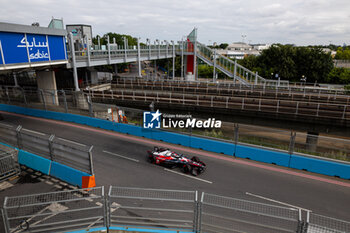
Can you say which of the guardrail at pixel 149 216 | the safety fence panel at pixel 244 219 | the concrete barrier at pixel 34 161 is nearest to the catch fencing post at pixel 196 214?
the guardrail at pixel 149 216

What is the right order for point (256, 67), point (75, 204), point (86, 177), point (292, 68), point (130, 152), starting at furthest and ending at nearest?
point (256, 67), point (292, 68), point (130, 152), point (86, 177), point (75, 204)

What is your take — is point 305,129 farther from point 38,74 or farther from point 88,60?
point 38,74

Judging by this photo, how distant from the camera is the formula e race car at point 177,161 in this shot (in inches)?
456

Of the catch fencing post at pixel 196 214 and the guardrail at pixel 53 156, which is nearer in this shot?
the catch fencing post at pixel 196 214

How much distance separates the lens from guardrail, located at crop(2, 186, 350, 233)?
634 centimetres

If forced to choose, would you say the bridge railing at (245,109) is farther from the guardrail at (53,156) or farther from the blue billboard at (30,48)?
the blue billboard at (30,48)

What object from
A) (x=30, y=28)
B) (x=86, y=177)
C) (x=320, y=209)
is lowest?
(x=320, y=209)

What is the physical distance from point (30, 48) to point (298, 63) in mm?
52223

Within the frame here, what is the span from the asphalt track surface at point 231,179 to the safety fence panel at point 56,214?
216 centimetres

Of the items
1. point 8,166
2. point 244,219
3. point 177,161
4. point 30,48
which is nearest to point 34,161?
point 8,166

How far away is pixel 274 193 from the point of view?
1009 cm

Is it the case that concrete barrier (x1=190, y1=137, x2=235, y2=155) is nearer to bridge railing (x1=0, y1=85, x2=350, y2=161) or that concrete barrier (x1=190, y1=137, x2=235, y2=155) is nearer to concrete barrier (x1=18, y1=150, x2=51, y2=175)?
bridge railing (x1=0, y1=85, x2=350, y2=161)

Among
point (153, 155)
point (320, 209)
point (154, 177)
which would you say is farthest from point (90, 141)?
point (320, 209)

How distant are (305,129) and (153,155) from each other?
12.3 metres
